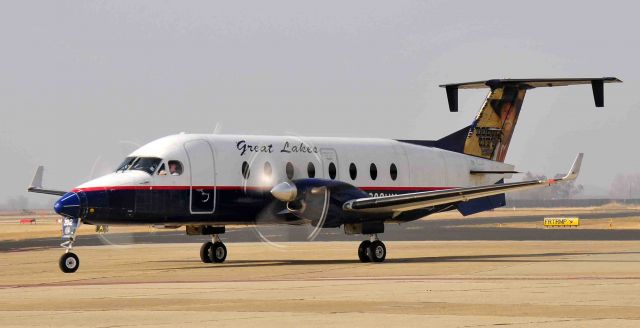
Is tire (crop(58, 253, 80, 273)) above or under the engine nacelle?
under

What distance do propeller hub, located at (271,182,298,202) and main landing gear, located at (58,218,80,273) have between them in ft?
18.8

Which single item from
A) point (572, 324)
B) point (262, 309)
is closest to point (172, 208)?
point (262, 309)

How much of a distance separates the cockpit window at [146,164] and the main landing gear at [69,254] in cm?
249


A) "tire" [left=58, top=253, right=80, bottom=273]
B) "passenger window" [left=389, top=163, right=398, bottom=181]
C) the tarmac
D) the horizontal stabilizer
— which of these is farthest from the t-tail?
"tire" [left=58, top=253, right=80, bottom=273]

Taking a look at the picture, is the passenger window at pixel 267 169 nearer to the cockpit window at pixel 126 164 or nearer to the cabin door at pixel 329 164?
the cabin door at pixel 329 164

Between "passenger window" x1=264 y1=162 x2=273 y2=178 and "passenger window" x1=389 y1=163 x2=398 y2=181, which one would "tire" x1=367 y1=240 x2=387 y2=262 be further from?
"passenger window" x1=389 y1=163 x2=398 y2=181

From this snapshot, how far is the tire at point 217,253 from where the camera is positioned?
114 ft

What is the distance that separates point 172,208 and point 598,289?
14.2m

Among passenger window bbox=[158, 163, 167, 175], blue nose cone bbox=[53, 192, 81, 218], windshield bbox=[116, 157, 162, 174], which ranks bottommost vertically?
blue nose cone bbox=[53, 192, 81, 218]

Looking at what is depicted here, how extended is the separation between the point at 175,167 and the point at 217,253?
4143 mm

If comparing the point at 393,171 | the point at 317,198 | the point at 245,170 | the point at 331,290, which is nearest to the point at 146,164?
the point at 245,170

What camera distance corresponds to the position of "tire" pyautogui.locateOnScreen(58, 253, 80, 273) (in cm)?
2953

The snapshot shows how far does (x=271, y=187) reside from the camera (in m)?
33.3

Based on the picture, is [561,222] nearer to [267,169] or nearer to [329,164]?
[329,164]
